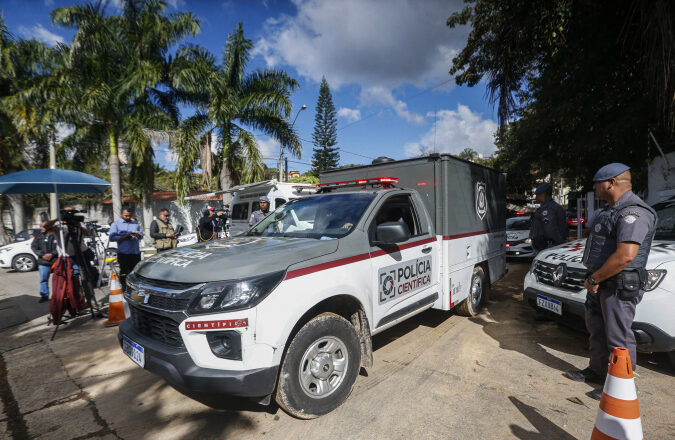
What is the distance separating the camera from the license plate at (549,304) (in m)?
3.61

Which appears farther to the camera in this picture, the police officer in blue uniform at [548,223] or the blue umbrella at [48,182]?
the police officer in blue uniform at [548,223]

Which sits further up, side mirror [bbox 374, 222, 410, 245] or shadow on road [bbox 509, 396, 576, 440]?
side mirror [bbox 374, 222, 410, 245]

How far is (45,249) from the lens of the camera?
568cm

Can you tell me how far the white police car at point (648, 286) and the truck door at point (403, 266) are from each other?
50.1 inches

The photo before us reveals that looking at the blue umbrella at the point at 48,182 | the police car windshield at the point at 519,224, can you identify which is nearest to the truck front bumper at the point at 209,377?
the blue umbrella at the point at 48,182

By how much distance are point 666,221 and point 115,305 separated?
751 centimetres

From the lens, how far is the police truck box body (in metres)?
2.10

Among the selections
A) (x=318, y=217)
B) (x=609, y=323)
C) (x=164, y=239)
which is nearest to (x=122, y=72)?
(x=164, y=239)

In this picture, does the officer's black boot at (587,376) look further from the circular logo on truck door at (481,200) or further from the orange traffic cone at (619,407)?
the circular logo on truck door at (481,200)

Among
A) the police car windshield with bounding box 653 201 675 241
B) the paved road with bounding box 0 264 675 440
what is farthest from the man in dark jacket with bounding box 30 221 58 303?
the police car windshield with bounding box 653 201 675 241

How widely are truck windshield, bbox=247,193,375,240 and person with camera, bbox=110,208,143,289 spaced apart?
3.65 meters

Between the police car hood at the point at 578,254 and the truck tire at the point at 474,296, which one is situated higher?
the police car hood at the point at 578,254

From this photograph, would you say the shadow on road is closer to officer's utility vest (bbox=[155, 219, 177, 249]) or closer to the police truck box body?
the police truck box body

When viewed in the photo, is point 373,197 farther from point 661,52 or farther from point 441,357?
point 661,52
